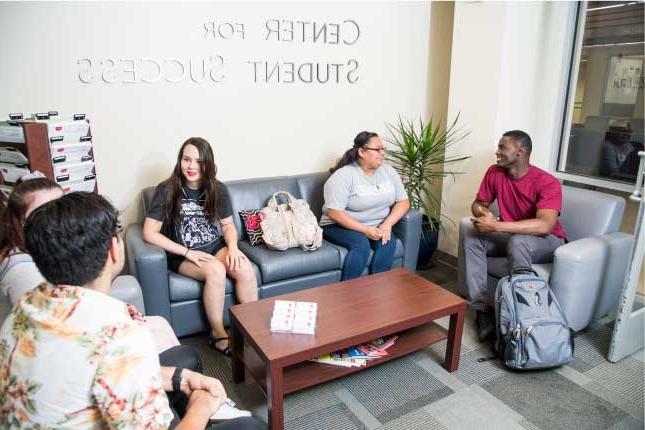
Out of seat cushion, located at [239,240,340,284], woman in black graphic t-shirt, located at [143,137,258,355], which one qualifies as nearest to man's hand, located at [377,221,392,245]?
seat cushion, located at [239,240,340,284]

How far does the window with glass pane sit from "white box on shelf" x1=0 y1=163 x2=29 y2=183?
3.58m

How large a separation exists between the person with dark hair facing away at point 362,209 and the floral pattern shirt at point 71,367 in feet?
6.60

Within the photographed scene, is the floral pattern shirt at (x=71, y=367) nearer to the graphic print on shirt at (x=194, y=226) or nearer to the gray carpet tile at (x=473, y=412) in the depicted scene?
the gray carpet tile at (x=473, y=412)

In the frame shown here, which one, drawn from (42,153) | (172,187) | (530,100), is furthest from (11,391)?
(530,100)

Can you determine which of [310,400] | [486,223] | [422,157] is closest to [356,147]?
[422,157]

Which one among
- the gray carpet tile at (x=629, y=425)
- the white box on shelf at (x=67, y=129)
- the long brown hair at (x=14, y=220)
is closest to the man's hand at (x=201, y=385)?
the long brown hair at (x=14, y=220)

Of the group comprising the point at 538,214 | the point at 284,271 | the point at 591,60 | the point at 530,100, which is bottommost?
the point at 284,271

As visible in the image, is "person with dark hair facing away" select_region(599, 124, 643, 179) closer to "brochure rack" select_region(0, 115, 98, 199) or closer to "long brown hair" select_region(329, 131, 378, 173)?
"long brown hair" select_region(329, 131, 378, 173)

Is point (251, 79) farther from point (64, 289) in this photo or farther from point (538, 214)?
point (64, 289)

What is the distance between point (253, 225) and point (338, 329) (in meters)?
1.18

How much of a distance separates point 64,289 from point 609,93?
11.7ft

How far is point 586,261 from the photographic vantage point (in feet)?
7.95

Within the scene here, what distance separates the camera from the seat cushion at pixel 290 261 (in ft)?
8.63

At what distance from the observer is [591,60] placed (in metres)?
3.25
